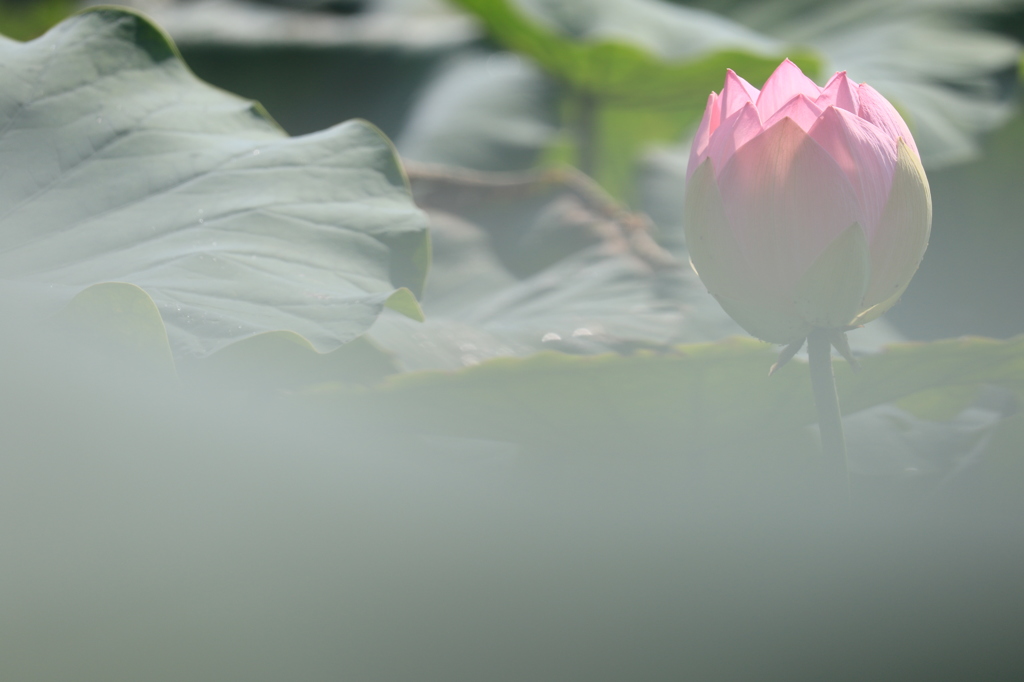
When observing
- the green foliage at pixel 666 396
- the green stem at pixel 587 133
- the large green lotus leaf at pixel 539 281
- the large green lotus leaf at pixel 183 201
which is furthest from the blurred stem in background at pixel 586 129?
the green foliage at pixel 666 396

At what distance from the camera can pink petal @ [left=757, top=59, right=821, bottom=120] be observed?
42 cm

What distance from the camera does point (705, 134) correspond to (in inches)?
16.6

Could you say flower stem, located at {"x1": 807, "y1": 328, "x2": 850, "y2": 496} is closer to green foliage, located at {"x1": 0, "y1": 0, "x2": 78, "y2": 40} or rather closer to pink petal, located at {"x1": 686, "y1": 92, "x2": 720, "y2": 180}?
pink petal, located at {"x1": 686, "y1": 92, "x2": 720, "y2": 180}

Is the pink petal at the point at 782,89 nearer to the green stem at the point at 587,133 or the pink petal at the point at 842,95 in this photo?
the pink petal at the point at 842,95

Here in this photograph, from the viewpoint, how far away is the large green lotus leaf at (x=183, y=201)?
0.54m

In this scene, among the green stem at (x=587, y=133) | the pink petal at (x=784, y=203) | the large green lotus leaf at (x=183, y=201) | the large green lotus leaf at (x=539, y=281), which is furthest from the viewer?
the green stem at (x=587, y=133)

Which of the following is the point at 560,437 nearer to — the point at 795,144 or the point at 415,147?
the point at 795,144

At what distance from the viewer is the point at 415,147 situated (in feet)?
4.88

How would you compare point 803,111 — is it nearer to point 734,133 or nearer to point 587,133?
point 734,133

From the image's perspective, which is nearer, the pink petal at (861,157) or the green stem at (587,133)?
the pink petal at (861,157)

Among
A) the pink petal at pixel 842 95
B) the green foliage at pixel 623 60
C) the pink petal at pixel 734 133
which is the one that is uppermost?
the green foliage at pixel 623 60

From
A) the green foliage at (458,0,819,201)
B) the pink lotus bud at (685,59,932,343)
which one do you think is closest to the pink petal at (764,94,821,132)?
the pink lotus bud at (685,59,932,343)

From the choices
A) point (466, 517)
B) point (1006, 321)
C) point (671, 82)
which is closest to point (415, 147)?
point (671, 82)

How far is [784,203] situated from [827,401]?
95 mm
